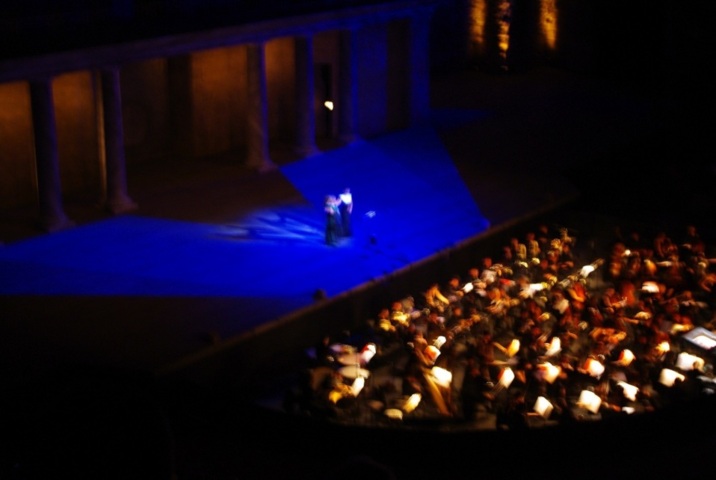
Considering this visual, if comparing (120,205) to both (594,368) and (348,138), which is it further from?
(594,368)

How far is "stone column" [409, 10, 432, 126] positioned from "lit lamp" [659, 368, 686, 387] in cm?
1545

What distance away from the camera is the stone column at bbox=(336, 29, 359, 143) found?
90.7ft

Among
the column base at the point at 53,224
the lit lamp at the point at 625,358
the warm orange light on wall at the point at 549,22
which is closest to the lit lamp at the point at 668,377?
the lit lamp at the point at 625,358

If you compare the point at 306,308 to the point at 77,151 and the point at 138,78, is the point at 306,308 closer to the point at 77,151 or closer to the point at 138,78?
the point at 77,151

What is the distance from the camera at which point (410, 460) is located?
1200 centimetres

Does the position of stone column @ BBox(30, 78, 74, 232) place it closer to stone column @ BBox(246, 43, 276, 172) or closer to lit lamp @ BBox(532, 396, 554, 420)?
stone column @ BBox(246, 43, 276, 172)

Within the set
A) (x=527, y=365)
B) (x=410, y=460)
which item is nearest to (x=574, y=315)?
(x=527, y=365)

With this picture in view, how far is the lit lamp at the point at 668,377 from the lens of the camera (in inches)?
637

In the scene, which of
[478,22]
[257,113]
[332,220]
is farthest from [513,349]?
[478,22]

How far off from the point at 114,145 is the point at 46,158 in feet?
5.60

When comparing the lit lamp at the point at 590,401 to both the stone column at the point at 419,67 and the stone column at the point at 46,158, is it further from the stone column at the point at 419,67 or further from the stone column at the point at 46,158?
the stone column at the point at 419,67

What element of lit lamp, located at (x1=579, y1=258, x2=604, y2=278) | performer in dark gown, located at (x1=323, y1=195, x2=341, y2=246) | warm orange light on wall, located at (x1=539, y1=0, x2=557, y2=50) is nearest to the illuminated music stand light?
lit lamp, located at (x1=579, y1=258, x2=604, y2=278)

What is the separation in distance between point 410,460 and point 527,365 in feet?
14.4

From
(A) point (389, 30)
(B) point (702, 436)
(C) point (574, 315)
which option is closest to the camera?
(B) point (702, 436)
